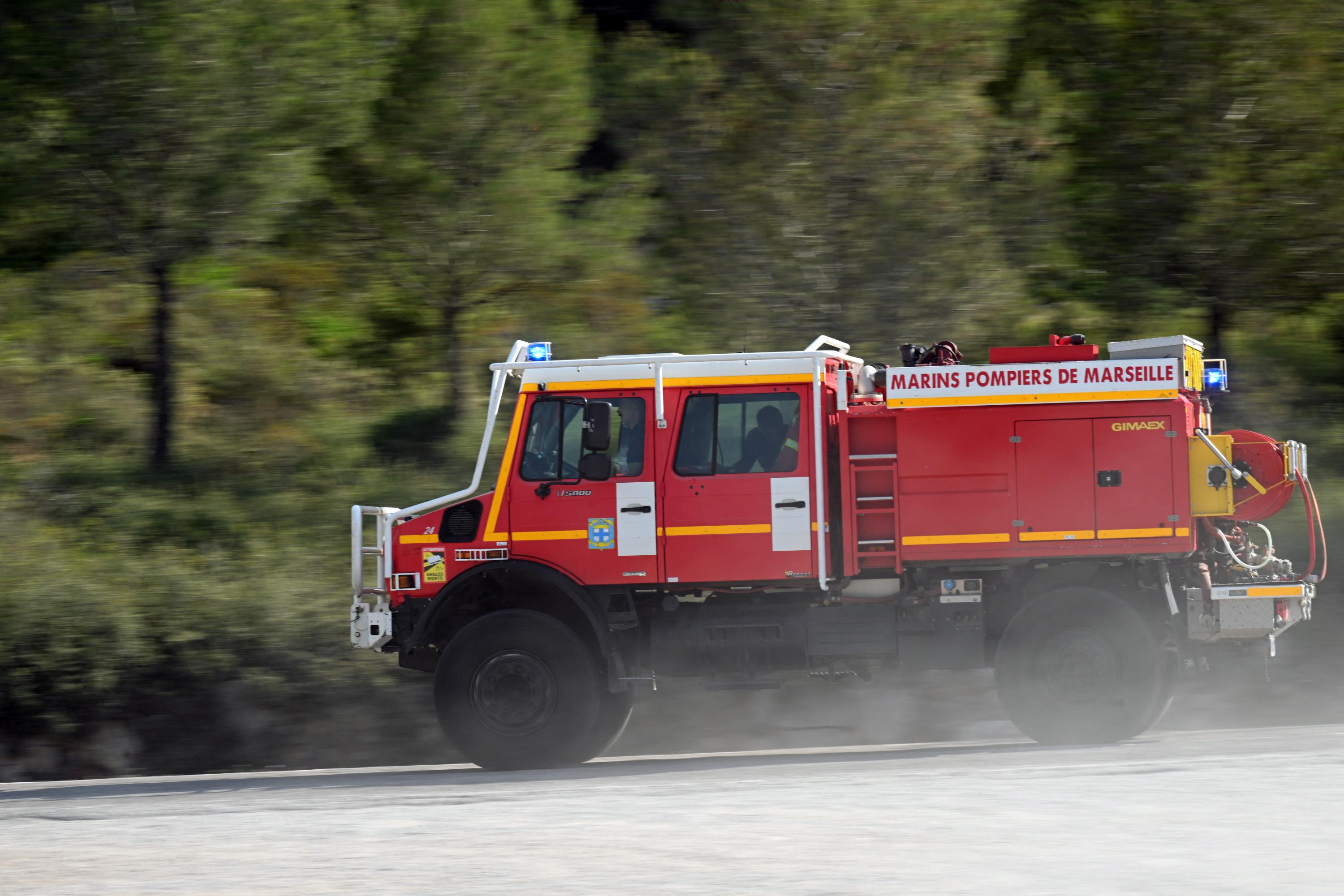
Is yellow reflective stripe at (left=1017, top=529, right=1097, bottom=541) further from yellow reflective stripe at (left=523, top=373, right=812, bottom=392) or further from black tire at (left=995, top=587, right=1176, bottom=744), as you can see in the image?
yellow reflective stripe at (left=523, top=373, right=812, bottom=392)

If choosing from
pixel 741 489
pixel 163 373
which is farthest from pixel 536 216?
pixel 741 489

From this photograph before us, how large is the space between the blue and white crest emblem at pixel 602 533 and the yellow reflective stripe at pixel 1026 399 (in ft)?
7.05

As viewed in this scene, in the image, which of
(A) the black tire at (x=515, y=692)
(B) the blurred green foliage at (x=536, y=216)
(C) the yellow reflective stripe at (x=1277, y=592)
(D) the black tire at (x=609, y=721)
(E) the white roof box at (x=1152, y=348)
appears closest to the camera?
(C) the yellow reflective stripe at (x=1277, y=592)

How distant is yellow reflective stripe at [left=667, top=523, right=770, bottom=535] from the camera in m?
9.63

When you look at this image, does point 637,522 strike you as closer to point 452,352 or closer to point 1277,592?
point 1277,592

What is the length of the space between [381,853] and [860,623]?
13.3ft

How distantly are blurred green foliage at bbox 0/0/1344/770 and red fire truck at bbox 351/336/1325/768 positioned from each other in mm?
3615

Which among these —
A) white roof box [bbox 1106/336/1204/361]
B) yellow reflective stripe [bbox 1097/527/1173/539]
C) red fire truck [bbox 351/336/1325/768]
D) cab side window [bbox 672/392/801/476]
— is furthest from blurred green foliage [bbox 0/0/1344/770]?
yellow reflective stripe [bbox 1097/527/1173/539]

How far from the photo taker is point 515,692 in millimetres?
9758

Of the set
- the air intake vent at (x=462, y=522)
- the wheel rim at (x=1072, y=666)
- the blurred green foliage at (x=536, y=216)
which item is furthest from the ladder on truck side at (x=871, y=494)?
the blurred green foliage at (x=536, y=216)

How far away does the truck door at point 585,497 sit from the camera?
973 centimetres

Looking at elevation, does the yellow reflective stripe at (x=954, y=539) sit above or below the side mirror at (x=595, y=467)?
below

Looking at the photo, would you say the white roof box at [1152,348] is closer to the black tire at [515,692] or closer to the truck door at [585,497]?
the truck door at [585,497]

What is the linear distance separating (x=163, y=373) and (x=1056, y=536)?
33.0 feet
